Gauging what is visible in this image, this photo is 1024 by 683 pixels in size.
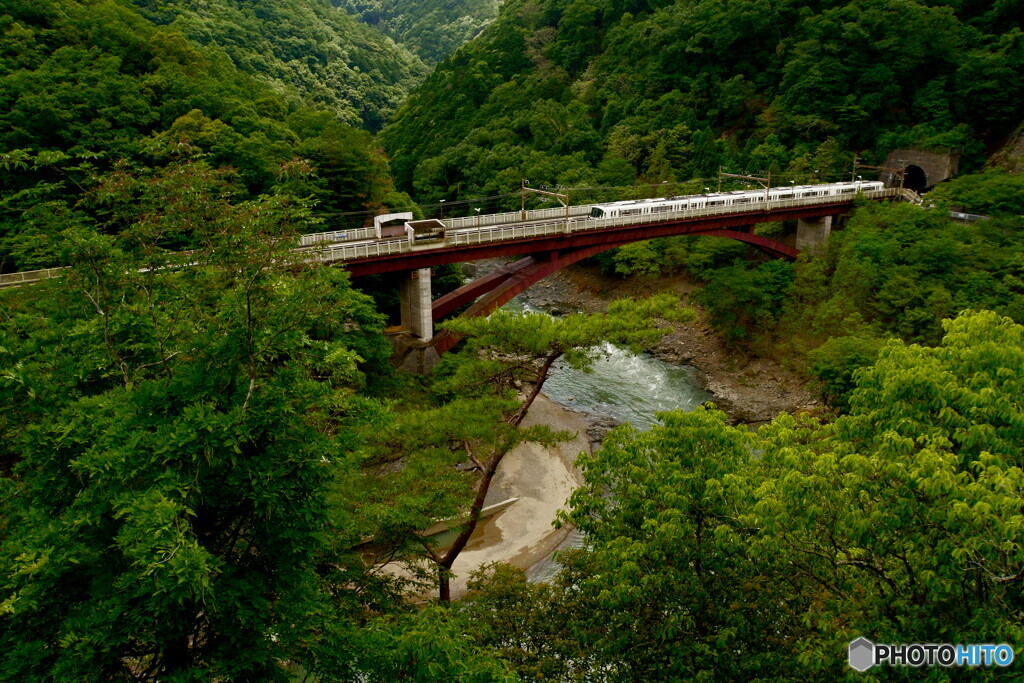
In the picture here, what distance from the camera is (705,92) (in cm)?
5472

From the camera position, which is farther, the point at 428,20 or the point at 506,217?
the point at 428,20

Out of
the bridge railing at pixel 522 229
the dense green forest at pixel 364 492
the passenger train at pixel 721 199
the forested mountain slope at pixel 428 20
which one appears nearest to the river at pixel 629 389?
the bridge railing at pixel 522 229

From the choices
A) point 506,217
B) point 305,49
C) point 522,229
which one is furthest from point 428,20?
point 522,229

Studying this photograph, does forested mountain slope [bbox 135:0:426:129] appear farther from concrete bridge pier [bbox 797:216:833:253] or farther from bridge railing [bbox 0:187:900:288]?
concrete bridge pier [bbox 797:216:833:253]

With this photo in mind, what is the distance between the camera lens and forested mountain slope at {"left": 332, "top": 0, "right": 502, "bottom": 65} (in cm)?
12169

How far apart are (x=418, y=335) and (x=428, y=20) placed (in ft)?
380

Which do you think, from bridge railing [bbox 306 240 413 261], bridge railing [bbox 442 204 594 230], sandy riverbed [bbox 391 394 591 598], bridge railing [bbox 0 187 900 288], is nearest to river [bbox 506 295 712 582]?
sandy riverbed [bbox 391 394 591 598]

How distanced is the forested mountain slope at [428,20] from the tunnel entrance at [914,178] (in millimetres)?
86905

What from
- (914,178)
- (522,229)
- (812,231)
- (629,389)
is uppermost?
(914,178)

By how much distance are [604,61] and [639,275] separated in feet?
104

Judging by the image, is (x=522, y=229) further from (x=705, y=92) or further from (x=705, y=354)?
(x=705, y=92)

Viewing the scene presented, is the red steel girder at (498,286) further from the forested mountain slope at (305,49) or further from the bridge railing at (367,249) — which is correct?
the forested mountain slope at (305,49)

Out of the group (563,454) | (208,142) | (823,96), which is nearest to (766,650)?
(563,454)

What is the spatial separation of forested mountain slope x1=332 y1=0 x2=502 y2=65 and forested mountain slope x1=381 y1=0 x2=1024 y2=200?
164 feet
